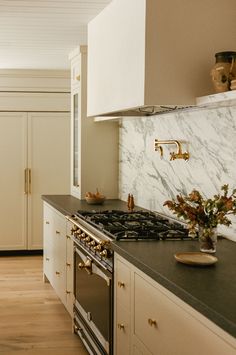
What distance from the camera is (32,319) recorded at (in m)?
4.55

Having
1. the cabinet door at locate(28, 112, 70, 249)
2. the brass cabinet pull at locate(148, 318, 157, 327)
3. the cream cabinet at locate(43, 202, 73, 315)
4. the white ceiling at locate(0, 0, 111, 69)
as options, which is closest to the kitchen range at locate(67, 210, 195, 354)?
the cream cabinet at locate(43, 202, 73, 315)

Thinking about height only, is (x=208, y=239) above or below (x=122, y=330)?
above

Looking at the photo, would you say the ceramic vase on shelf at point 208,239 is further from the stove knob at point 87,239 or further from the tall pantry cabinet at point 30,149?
Result: the tall pantry cabinet at point 30,149

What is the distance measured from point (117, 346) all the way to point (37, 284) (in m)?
2.84

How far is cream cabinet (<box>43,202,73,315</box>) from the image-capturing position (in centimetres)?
441

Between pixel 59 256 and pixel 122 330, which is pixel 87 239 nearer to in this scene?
pixel 122 330

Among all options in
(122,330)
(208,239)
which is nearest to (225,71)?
(208,239)

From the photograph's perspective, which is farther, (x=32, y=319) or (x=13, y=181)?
(x=13, y=181)

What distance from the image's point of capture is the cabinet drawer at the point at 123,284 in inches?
109

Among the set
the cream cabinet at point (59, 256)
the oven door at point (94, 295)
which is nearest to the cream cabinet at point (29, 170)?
the cream cabinet at point (59, 256)

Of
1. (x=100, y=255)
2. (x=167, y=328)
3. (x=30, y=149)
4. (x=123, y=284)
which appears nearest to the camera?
(x=167, y=328)

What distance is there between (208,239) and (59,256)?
2.40m

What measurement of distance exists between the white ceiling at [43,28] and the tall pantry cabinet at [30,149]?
56cm

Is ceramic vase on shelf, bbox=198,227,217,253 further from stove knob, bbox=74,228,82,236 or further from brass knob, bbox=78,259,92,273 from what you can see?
stove knob, bbox=74,228,82,236
